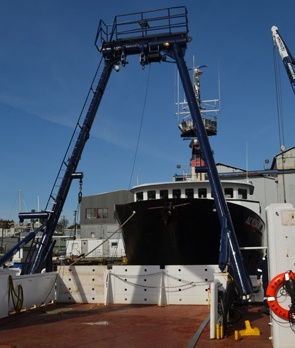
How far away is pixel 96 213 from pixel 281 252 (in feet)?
152

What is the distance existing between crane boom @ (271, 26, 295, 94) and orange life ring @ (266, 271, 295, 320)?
22.2 m

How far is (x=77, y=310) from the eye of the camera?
1077 centimetres

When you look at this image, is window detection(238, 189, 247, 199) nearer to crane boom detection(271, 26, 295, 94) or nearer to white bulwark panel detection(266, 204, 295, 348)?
crane boom detection(271, 26, 295, 94)

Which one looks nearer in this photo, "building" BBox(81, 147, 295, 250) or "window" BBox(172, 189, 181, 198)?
"window" BBox(172, 189, 181, 198)

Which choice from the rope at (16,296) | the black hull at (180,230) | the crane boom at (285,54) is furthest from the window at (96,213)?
the rope at (16,296)

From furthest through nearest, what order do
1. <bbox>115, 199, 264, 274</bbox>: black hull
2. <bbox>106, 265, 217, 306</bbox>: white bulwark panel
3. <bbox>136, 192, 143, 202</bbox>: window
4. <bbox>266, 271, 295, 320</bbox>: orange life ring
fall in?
<bbox>136, 192, 143, 202</bbox>: window < <bbox>115, 199, 264, 274</bbox>: black hull < <bbox>106, 265, 217, 306</bbox>: white bulwark panel < <bbox>266, 271, 295, 320</bbox>: orange life ring

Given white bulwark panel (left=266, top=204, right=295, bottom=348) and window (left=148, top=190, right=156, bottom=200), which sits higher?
window (left=148, top=190, right=156, bottom=200)

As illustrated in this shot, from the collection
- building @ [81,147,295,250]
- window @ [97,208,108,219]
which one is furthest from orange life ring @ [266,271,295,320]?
window @ [97,208,108,219]

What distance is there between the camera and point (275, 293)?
5.88 metres

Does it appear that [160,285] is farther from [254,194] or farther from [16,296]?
[254,194]

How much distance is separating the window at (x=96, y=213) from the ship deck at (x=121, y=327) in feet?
132

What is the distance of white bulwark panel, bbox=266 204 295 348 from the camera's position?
584 cm

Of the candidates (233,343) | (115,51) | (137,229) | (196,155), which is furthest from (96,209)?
(233,343)

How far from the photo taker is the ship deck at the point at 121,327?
6.97 m
